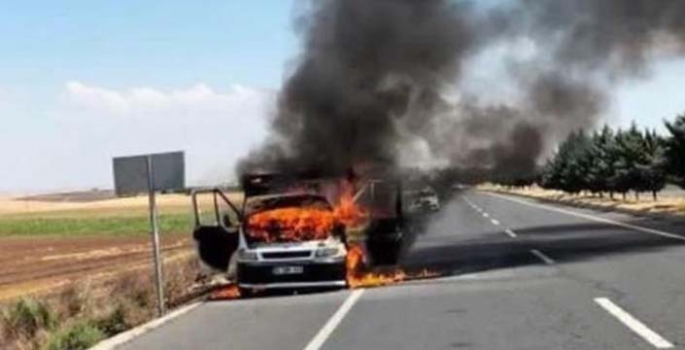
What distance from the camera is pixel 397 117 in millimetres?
22656

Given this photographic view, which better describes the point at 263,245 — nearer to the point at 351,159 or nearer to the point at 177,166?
the point at 177,166

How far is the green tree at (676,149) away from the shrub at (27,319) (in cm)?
3014

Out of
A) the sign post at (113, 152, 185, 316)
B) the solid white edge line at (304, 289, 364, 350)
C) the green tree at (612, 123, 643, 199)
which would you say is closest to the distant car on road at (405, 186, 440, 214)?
the solid white edge line at (304, 289, 364, 350)

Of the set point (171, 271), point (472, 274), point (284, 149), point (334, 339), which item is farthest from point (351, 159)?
point (334, 339)

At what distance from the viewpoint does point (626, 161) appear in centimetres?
6253

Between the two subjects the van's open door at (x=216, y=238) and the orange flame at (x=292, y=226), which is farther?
the van's open door at (x=216, y=238)

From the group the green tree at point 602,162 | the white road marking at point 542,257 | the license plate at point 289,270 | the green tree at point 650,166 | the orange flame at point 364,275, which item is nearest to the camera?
the license plate at point 289,270

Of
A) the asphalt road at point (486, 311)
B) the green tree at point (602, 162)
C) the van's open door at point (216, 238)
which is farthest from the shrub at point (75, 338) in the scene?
the green tree at point (602, 162)

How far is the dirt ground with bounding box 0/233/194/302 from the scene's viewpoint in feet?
106

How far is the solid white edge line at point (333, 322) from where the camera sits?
11373mm

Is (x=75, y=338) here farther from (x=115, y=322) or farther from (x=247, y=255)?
(x=247, y=255)

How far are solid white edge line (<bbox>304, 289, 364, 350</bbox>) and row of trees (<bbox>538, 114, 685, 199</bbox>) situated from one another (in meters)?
29.0

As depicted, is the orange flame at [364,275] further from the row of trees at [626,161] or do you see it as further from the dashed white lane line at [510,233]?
the row of trees at [626,161]

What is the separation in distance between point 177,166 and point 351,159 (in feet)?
19.5
